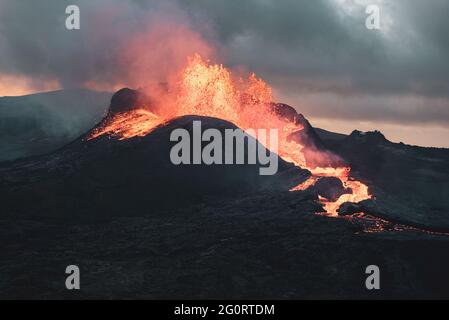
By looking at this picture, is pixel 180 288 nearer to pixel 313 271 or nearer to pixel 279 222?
pixel 313 271

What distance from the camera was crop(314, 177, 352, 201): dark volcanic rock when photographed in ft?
260

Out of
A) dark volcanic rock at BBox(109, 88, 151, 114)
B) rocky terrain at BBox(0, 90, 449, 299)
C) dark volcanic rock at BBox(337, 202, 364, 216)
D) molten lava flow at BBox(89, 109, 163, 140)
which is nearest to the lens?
rocky terrain at BBox(0, 90, 449, 299)

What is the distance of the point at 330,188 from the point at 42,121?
11587cm

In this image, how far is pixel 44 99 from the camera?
196000 millimetres

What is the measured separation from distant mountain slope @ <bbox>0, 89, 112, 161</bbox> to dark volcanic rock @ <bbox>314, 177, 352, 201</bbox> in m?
86.8

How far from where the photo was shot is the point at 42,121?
180750mm

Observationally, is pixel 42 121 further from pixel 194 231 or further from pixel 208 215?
pixel 194 231

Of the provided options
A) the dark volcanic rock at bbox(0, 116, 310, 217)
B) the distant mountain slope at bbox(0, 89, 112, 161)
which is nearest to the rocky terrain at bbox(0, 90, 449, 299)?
the dark volcanic rock at bbox(0, 116, 310, 217)

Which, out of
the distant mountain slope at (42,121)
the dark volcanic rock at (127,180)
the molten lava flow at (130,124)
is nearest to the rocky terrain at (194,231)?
the dark volcanic rock at (127,180)

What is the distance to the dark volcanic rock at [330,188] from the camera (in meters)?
79.1

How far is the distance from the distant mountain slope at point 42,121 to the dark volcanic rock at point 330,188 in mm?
86843

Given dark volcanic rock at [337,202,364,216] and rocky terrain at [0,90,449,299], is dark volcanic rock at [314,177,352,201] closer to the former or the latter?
rocky terrain at [0,90,449,299]
